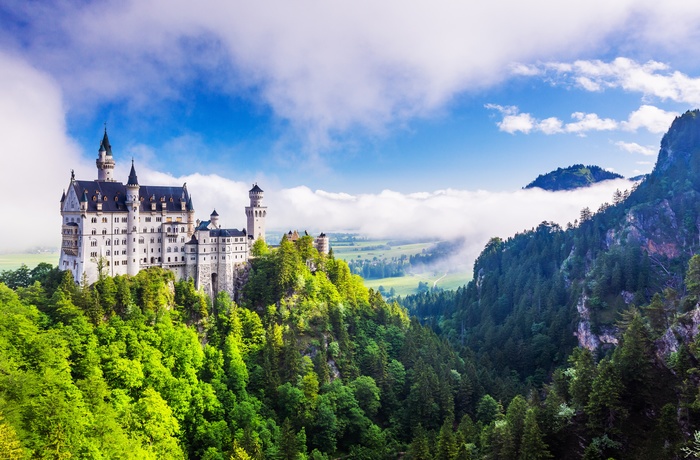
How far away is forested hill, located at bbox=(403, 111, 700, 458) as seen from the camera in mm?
52781

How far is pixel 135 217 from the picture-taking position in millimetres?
80875

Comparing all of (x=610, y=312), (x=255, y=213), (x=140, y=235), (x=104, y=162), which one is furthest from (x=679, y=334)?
(x=104, y=162)

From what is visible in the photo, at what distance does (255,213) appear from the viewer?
9525 centimetres

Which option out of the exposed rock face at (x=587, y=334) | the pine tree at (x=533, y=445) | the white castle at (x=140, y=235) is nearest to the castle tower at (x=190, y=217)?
the white castle at (x=140, y=235)

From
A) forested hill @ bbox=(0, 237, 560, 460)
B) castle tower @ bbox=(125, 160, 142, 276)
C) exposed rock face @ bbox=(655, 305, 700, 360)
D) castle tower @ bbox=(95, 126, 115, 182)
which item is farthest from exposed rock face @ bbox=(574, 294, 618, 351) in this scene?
castle tower @ bbox=(95, 126, 115, 182)

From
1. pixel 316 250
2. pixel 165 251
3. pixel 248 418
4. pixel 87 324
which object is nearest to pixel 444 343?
pixel 316 250

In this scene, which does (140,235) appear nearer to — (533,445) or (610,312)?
(533,445)

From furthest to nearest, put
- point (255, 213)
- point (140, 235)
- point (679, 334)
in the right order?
point (255, 213)
point (140, 235)
point (679, 334)

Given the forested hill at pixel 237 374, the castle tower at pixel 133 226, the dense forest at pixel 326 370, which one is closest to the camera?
the forested hill at pixel 237 374

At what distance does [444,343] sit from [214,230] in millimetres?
52253

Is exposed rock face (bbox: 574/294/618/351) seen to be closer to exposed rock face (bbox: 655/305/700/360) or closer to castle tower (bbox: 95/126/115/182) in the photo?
exposed rock face (bbox: 655/305/700/360)

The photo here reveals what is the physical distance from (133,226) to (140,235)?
2304mm

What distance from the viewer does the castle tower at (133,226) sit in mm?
79875

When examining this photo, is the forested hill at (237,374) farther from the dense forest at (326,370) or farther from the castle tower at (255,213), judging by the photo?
the castle tower at (255,213)
